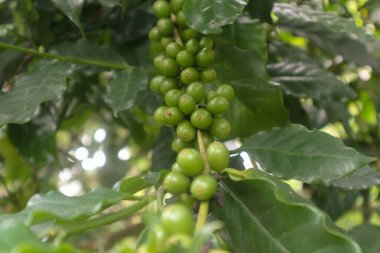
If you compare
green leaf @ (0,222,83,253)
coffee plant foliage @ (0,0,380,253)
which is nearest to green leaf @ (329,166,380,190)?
coffee plant foliage @ (0,0,380,253)

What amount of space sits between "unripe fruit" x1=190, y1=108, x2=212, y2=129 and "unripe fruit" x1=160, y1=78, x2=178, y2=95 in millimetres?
143

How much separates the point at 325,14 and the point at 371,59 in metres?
0.34

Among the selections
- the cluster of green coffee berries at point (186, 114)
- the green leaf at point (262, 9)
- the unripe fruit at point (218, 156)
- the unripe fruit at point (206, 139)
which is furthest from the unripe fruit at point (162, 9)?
the unripe fruit at point (218, 156)

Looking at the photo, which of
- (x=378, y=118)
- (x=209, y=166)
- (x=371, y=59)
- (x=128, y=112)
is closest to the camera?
(x=209, y=166)

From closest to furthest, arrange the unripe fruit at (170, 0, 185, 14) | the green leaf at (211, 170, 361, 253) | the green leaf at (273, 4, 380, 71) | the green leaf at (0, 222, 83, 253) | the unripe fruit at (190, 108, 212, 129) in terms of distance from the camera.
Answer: the green leaf at (0, 222, 83, 253), the green leaf at (211, 170, 361, 253), the unripe fruit at (190, 108, 212, 129), the unripe fruit at (170, 0, 185, 14), the green leaf at (273, 4, 380, 71)

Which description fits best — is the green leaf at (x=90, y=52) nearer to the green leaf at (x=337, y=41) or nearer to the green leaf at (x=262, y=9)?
the green leaf at (x=262, y=9)

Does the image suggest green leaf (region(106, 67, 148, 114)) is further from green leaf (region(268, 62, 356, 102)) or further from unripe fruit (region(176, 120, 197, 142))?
green leaf (region(268, 62, 356, 102))

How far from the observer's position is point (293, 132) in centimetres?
106

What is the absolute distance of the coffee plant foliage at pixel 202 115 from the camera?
786 millimetres

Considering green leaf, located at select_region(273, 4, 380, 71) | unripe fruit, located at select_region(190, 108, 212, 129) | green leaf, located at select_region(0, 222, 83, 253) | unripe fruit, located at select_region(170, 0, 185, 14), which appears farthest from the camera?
green leaf, located at select_region(273, 4, 380, 71)

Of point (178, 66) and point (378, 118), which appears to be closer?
point (178, 66)

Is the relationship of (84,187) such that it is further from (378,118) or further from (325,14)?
(325,14)

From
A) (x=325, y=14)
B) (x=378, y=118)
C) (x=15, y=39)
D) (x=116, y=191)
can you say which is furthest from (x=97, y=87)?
(x=378, y=118)

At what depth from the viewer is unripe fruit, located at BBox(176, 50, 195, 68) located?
3.66 feet
